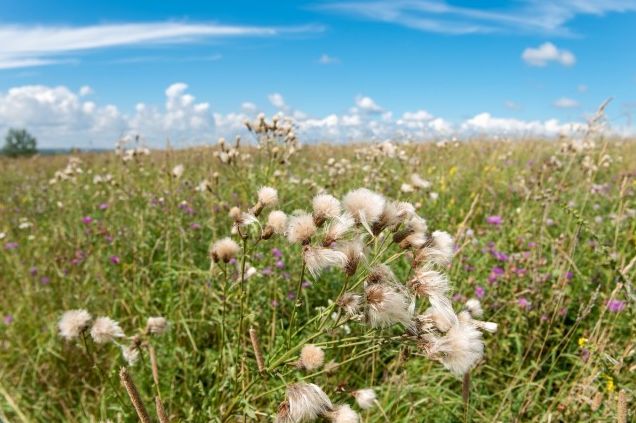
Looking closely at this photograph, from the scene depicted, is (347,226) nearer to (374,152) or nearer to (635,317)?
(635,317)

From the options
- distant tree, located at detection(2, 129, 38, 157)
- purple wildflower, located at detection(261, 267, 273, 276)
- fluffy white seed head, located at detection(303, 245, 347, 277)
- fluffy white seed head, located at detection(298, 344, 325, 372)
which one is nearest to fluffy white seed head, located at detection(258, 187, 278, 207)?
fluffy white seed head, located at detection(303, 245, 347, 277)

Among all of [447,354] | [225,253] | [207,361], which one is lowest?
[207,361]

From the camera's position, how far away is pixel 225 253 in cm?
152

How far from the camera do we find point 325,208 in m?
1.35

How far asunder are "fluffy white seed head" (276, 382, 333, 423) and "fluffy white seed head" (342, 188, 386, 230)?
0.47 m

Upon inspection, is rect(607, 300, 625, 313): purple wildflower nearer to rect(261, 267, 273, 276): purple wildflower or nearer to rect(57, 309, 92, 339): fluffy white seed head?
rect(261, 267, 273, 276): purple wildflower

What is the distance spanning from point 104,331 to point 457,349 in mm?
1084

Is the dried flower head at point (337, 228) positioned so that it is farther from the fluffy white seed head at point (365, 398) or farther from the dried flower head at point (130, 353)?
the dried flower head at point (130, 353)

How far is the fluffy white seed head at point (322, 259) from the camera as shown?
124 cm

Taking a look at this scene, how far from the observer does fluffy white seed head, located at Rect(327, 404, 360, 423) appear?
44.0 inches

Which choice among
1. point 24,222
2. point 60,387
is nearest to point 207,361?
point 60,387

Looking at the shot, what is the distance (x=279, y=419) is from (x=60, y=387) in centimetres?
229

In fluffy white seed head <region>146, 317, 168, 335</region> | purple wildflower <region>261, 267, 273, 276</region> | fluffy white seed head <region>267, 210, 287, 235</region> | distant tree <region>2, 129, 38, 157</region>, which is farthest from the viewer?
distant tree <region>2, 129, 38, 157</region>

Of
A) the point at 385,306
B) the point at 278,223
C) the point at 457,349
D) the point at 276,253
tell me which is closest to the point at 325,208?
the point at 278,223
